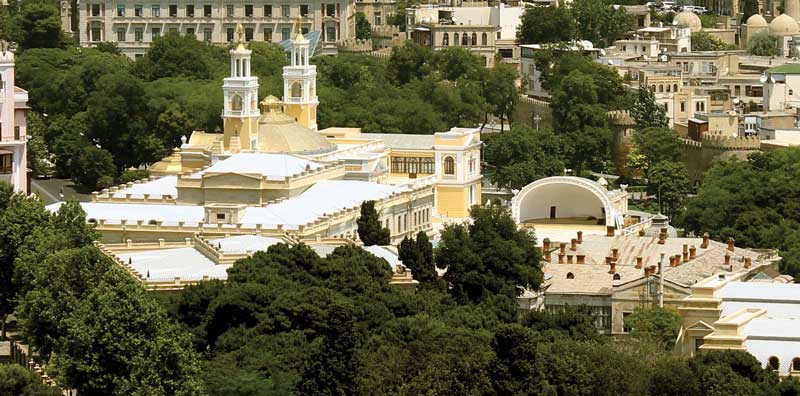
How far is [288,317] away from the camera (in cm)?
8050

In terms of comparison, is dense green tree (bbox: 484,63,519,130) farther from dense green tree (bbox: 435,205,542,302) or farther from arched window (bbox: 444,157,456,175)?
dense green tree (bbox: 435,205,542,302)

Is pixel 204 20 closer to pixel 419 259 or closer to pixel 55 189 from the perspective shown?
pixel 55 189

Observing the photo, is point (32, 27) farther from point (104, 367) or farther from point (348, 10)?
point (104, 367)

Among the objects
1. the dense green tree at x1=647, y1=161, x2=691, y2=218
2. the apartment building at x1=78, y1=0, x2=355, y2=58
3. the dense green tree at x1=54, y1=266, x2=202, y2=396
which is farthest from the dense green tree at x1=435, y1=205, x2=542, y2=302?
the apartment building at x1=78, y1=0, x2=355, y2=58

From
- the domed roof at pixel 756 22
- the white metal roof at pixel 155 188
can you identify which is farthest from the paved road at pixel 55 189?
the domed roof at pixel 756 22

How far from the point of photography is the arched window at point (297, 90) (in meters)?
120

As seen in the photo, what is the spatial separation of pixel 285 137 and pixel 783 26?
254 feet

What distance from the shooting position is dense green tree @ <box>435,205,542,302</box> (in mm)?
89125

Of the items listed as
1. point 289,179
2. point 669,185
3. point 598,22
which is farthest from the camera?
point 598,22

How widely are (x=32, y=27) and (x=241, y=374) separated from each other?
9480 cm

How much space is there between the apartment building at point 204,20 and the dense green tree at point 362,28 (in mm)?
2189

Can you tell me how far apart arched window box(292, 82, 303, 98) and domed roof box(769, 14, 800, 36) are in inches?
2669

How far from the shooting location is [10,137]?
10400cm

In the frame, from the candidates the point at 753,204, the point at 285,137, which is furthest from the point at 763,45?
the point at 285,137
